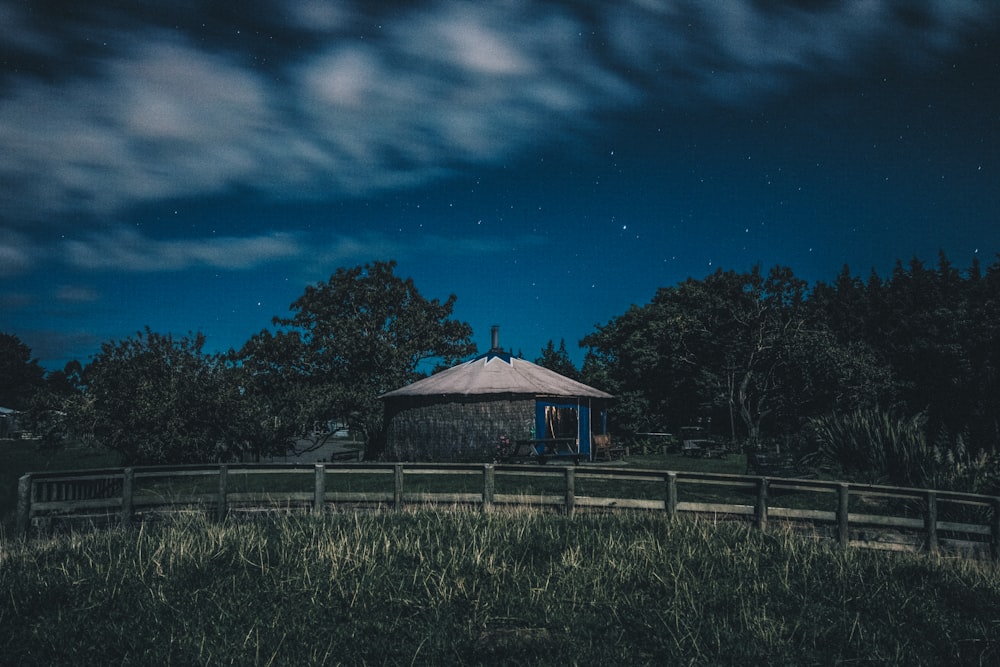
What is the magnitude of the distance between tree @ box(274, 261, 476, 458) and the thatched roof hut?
5649 millimetres

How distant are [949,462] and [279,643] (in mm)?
11382

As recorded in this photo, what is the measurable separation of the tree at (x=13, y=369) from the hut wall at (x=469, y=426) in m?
79.8

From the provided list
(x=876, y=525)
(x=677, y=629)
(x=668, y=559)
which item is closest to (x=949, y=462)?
(x=876, y=525)

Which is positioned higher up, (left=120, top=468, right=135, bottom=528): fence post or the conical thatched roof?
the conical thatched roof

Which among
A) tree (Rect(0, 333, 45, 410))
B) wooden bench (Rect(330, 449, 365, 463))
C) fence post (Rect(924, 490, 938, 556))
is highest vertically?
tree (Rect(0, 333, 45, 410))

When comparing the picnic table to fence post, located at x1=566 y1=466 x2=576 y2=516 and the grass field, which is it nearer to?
the grass field

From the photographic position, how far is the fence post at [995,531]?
809 cm

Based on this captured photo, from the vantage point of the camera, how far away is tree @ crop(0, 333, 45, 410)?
84.1 meters

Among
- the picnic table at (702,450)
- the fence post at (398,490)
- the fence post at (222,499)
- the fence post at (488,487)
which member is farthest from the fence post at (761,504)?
the picnic table at (702,450)

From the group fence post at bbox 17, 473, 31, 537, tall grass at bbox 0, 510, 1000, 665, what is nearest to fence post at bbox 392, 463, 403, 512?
tall grass at bbox 0, 510, 1000, 665

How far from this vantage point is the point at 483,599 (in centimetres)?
604

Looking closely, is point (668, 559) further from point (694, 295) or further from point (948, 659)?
point (694, 295)

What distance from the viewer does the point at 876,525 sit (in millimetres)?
8812

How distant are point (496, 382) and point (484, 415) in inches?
54.6
